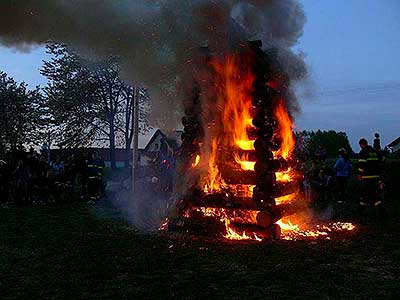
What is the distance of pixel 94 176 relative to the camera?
1664cm

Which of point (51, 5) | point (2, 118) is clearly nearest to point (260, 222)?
point (51, 5)

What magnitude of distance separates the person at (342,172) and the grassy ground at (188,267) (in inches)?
246

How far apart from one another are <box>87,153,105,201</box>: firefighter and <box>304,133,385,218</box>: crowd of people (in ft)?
23.5

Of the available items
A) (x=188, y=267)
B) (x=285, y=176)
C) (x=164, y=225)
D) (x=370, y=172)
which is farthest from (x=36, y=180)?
(x=188, y=267)

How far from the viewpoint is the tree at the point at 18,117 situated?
38.2 m

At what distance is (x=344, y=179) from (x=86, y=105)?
2421 cm

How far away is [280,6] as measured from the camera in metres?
9.97

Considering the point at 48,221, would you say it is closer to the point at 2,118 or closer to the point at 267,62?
the point at 267,62

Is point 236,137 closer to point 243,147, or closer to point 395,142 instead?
point 243,147

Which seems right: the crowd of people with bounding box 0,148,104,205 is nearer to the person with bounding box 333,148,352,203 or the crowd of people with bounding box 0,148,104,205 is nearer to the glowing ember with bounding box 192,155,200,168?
the glowing ember with bounding box 192,155,200,168

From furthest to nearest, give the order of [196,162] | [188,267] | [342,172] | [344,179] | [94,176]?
[94,176] < [344,179] < [342,172] < [196,162] < [188,267]

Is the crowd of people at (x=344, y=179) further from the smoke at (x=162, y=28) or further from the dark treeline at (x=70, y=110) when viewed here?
the dark treeline at (x=70, y=110)

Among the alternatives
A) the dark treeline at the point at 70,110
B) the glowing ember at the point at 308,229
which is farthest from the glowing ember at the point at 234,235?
the dark treeline at the point at 70,110

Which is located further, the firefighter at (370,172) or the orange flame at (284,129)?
the firefighter at (370,172)
